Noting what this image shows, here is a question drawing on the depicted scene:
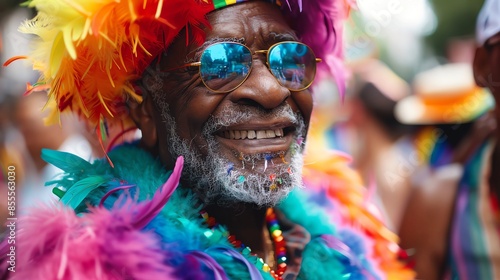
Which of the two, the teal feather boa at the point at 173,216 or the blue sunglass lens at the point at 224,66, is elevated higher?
the blue sunglass lens at the point at 224,66

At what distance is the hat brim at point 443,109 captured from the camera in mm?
3545

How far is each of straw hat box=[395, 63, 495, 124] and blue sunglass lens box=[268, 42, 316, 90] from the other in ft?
6.67

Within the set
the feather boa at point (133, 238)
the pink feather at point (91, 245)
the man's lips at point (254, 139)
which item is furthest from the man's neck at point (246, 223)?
the pink feather at point (91, 245)

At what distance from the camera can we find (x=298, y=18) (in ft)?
6.88

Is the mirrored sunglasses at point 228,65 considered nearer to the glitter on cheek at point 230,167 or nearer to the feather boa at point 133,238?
the glitter on cheek at point 230,167

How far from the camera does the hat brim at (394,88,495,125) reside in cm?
354

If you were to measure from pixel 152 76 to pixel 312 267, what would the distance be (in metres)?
0.92

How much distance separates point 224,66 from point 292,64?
0.26 meters

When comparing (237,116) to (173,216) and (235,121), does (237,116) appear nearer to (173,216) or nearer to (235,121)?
(235,121)

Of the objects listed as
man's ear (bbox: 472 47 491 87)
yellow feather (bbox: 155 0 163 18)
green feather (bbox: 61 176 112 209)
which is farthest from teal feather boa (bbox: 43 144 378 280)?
man's ear (bbox: 472 47 491 87)

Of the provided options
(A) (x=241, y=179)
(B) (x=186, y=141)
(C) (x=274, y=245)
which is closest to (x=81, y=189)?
(B) (x=186, y=141)

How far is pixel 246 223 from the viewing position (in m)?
2.00

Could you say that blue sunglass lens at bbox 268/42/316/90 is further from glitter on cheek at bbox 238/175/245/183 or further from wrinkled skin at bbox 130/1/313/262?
glitter on cheek at bbox 238/175/245/183

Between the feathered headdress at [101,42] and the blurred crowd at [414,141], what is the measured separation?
16cm
